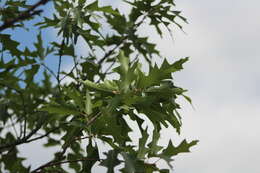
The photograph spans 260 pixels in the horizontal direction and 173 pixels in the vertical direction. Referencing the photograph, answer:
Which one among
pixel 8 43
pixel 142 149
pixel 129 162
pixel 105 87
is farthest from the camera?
pixel 8 43

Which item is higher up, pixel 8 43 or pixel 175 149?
pixel 8 43

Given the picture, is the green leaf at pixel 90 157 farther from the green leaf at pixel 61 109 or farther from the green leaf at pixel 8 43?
the green leaf at pixel 8 43

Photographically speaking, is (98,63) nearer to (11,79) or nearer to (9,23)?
(11,79)

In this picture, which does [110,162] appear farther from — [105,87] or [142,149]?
[105,87]

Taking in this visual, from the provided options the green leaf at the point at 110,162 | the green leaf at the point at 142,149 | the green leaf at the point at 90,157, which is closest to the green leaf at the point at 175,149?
the green leaf at the point at 142,149

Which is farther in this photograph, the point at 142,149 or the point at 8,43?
the point at 8,43

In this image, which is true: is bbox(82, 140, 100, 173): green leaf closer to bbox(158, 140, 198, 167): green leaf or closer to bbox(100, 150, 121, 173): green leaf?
bbox(100, 150, 121, 173): green leaf

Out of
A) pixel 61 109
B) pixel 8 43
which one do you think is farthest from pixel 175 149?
pixel 8 43

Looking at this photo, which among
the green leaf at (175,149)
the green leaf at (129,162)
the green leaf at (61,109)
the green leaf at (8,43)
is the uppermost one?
the green leaf at (8,43)

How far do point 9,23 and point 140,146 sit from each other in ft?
3.90

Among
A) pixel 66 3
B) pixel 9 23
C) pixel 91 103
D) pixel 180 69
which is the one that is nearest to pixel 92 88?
pixel 91 103

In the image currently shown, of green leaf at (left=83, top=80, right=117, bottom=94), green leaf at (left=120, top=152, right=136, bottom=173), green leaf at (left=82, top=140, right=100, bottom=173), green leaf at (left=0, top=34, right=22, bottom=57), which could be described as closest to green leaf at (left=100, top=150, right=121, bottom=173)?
green leaf at (left=120, top=152, right=136, bottom=173)

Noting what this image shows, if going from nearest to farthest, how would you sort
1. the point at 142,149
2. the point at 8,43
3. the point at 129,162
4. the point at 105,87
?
the point at 129,162
the point at 142,149
the point at 105,87
the point at 8,43

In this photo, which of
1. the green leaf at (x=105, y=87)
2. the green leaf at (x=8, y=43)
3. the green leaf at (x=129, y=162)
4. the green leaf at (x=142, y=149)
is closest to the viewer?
the green leaf at (x=129, y=162)
